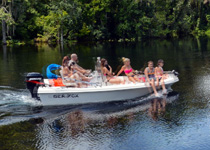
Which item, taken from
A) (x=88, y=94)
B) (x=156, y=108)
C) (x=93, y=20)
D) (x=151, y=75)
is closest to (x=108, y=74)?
(x=88, y=94)

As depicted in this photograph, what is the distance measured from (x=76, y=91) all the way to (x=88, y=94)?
0.44 metres

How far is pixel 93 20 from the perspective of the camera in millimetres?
47594

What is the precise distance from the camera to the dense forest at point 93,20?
4415 cm

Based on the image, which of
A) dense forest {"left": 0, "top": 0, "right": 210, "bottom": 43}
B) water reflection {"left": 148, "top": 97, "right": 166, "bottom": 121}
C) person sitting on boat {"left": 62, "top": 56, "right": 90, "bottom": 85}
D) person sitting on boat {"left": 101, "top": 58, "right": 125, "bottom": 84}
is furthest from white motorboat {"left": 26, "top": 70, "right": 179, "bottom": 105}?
dense forest {"left": 0, "top": 0, "right": 210, "bottom": 43}

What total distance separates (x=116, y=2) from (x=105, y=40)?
6197 millimetres

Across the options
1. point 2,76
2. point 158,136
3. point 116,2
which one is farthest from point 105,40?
point 158,136

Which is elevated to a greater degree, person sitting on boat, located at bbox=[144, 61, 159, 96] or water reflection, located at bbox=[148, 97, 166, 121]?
person sitting on boat, located at bbox=[144, 61, 159, 96]

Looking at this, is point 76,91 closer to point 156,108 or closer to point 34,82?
point 34,82

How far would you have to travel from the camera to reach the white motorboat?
1083cm

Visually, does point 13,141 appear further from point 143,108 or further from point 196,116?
point 196,116

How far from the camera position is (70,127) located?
8.99 m

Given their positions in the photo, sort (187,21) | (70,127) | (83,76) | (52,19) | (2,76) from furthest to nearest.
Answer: (187,21) < (52,19) < (2,76) < (83,76) < (70,127)

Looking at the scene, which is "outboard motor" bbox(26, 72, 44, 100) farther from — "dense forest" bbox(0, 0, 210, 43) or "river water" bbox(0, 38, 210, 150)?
"dense forest" bbox(0, 0, 210, 43)

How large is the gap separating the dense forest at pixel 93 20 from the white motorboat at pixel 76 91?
1295 inches
